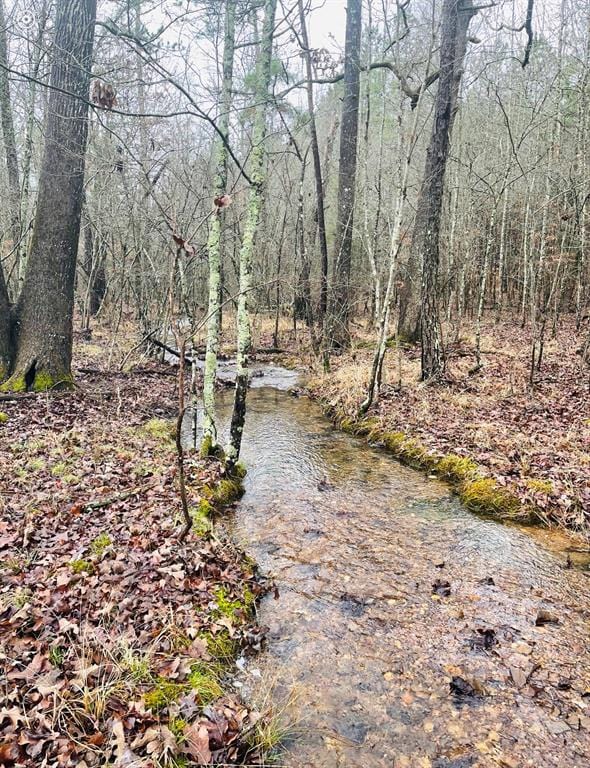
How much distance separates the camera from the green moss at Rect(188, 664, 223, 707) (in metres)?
3.17

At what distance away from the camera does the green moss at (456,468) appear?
7055 millimetres

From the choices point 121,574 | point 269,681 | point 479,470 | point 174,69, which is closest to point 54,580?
point 121,574

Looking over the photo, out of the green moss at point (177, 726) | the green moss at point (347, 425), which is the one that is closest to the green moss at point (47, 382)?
the green moss at point (347, 425)

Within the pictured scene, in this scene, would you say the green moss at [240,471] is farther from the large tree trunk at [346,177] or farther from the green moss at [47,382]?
the large tree trunk at [346,177]

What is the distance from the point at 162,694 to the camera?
3.08 m

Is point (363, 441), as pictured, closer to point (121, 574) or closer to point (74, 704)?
point (121, 574)

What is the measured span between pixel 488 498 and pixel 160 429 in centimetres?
549

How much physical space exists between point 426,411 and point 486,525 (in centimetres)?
355

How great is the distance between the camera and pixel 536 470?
21.6 feet

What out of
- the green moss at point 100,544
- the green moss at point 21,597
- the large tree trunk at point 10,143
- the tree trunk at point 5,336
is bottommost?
the green moss at point 100,544

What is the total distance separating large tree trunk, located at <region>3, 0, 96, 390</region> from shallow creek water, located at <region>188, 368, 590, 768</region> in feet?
15.4

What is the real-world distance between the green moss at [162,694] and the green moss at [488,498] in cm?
444

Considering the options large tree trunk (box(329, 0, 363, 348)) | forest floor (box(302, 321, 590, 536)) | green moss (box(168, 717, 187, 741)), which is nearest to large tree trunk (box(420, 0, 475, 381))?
forest floor (box(302, 321, 590, 536))

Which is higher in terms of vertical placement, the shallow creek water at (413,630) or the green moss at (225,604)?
the green moss at (225,604)
